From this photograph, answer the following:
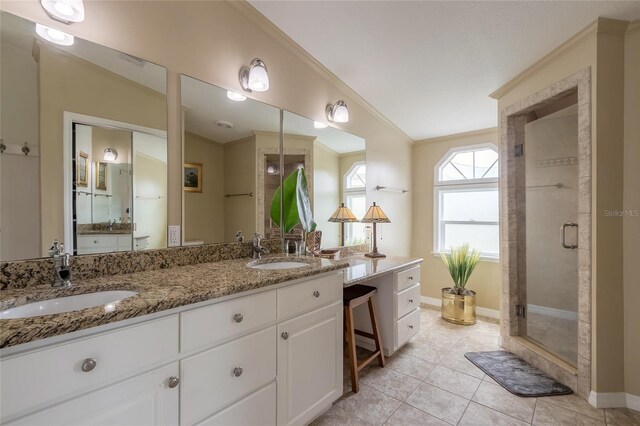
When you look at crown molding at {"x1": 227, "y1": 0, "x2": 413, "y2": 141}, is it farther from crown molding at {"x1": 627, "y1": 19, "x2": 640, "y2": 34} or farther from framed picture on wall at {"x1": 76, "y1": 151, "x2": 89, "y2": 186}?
crown molding at {"x1": 627, "y1": 19, "x2": 640, "y2": 34}

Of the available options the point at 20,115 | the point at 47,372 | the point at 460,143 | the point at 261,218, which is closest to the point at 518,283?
the point at 460,143

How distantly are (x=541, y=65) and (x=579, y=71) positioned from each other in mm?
364

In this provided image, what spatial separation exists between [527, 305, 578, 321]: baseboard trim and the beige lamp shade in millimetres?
1803

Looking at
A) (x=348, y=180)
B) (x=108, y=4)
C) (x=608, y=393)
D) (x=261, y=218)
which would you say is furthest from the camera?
(x=348, y=180)

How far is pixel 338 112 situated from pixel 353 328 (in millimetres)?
1869

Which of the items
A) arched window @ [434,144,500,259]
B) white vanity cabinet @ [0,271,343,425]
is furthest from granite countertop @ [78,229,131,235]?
arched window @ [434,144,500,259]

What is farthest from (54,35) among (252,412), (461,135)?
(461,135)

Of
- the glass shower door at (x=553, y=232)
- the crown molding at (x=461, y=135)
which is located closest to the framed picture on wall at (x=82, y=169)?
the glass shower door at (x=553, y=232)

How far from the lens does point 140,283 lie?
111 cm

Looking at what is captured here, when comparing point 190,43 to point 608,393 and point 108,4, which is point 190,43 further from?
point 608,393

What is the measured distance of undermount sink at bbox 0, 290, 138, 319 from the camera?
86 cm

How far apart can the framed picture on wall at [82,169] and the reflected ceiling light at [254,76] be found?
100 centimetres

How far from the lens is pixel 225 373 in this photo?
3.58 feet

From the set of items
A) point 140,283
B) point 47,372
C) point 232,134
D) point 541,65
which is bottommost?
point 47,372
